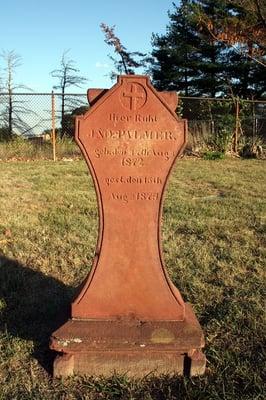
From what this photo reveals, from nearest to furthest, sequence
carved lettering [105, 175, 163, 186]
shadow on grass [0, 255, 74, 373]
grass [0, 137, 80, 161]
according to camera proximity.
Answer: carved lettering [105, 175, 163, 186] < shadow on grass [0, 255, 74, 373] < grass [0, 137, 80, 161]

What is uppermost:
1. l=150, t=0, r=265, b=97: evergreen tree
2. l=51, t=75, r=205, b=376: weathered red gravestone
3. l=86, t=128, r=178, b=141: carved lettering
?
l=150, t=0, r=265, b=97: evergreen tree

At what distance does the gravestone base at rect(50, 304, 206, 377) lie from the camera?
3.00 meters

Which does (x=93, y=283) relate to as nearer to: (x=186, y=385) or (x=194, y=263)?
(x=186, y=385)

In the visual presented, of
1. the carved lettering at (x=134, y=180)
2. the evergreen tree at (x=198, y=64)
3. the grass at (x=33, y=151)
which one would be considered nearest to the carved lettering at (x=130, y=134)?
the carved lettering at (x=134, y=180)

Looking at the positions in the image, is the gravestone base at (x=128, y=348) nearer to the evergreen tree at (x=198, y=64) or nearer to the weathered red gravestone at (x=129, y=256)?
the weathered red gravestone at (x=129, y=256)

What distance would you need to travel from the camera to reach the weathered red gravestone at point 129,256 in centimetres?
299

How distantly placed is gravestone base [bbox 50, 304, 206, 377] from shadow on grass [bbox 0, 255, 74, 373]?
22 centimetres

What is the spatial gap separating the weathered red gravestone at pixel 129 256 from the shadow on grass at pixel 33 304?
33 cm

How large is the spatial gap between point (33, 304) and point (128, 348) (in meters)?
1.22

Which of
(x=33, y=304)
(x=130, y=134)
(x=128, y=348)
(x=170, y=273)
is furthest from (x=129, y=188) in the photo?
(x=170, y=273)

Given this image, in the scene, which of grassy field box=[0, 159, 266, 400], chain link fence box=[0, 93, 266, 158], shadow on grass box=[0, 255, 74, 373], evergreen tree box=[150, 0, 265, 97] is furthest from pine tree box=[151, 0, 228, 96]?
shadow on grass box=[0, 255, 74, 373]

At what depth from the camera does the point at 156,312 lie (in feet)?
10.5

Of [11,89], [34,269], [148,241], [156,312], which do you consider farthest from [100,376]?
[11,89]

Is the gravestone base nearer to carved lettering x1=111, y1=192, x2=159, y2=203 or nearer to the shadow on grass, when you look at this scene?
the shadow on grass
